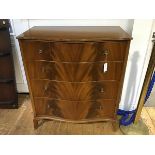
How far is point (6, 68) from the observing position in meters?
1.89

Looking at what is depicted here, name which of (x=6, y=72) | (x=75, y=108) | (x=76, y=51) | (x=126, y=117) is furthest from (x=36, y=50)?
(x=126, y=117)

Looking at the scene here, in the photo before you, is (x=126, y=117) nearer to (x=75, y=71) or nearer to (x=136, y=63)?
(x=136, y=63)

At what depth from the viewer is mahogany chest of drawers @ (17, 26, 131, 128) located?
1.29 meters

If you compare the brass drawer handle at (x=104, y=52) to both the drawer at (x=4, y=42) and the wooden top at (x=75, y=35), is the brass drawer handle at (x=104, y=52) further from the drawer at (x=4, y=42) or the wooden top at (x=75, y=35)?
the drawer at (x=4, y=42)

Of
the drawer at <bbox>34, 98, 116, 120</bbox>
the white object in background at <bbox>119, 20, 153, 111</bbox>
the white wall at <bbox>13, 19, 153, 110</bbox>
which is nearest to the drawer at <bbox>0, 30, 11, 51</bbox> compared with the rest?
the white wall at <bbox>13, 19, 153, 110</bbox>

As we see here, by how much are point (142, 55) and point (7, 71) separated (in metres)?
1.42

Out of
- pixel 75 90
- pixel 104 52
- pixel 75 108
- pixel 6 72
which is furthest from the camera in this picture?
pixel 6 72

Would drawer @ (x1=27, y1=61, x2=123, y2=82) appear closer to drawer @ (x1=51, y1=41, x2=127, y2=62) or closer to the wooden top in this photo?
drawer @ (x1=51, y1=41, x2=127, y2=62)

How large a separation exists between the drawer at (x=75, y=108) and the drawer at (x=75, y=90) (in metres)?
0.06

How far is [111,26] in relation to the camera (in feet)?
5.54

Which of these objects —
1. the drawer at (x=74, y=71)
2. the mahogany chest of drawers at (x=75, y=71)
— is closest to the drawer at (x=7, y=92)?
the mahogany chest of drawers at (x=75, y=71)

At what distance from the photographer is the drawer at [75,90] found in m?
1.47
